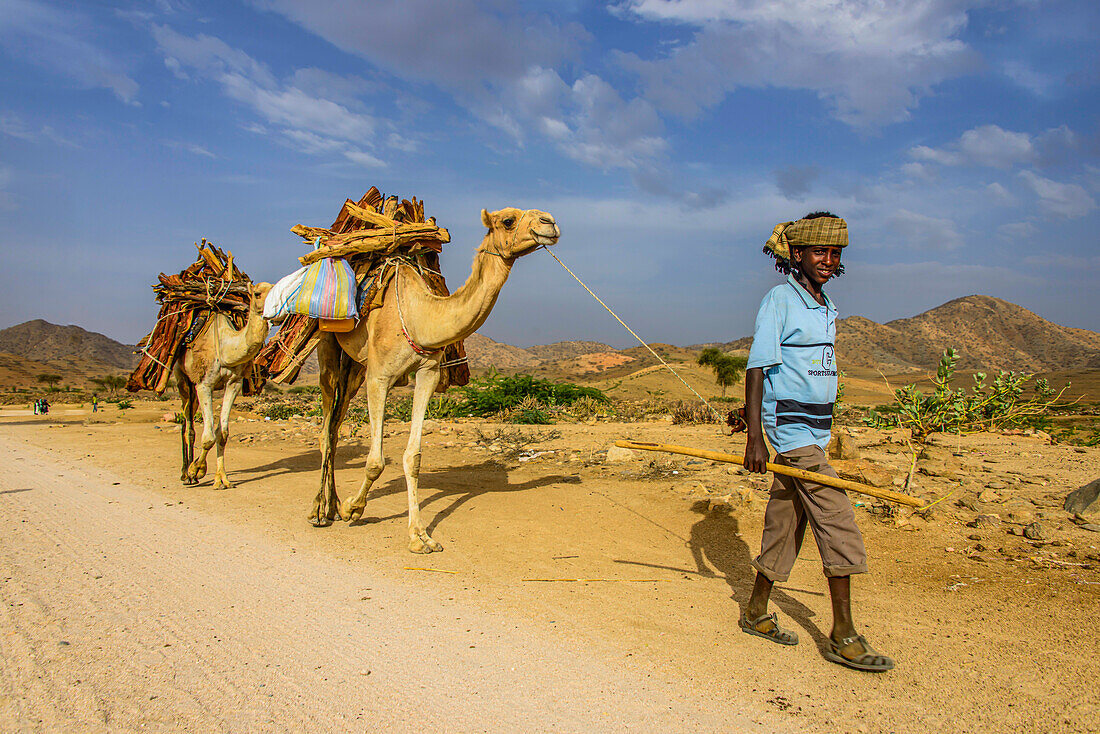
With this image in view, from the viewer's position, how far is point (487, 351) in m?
75.3

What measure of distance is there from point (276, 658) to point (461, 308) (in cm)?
323

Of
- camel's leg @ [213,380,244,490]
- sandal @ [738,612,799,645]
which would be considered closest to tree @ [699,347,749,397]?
camel's leg @ [213,380,244,490]

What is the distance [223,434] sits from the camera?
8.95 metres

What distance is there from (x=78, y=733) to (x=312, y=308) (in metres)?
4.04

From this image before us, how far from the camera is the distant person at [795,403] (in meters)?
3.53

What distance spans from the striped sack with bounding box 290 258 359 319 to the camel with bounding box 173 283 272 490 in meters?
2.74

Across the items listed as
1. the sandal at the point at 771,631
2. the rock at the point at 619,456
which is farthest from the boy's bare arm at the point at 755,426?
the rock at the point at 619,456

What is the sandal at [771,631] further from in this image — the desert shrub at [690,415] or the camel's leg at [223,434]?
the desert shrub at [690,415]

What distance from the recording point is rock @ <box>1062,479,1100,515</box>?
5.46 m

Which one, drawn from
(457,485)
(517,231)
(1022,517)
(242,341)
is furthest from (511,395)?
(1022,517)

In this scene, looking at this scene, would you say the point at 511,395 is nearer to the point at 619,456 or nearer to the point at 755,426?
the point at 619,456

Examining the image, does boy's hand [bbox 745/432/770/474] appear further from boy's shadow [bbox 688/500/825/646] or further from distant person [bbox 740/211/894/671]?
boy's shadow [bbox 688/500/825/646]

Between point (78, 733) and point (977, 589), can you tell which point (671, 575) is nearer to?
point (977, 589)

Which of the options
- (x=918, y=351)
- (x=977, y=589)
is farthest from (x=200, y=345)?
(x=918, y=351)
